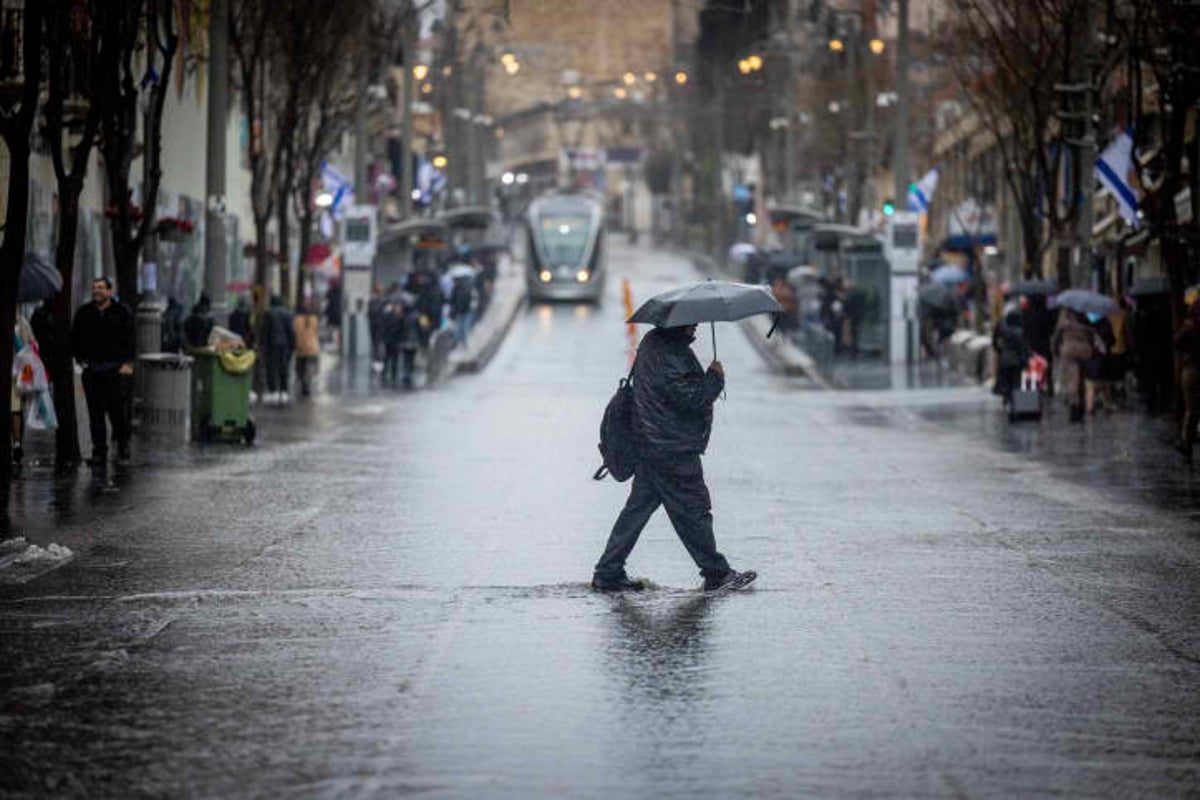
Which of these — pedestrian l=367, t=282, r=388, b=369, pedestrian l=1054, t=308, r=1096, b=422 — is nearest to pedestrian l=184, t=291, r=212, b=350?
pedestrian l=1054, t=308, r=1096, b=422

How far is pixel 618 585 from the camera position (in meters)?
14.7

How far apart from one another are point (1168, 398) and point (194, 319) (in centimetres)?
1387

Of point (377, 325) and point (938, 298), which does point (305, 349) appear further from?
point (938, 298)

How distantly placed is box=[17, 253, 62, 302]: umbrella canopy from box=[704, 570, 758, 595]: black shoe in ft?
37.8

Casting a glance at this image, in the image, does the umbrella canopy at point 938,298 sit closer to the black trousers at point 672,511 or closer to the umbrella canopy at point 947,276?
the umbrella canopy at point 947,276

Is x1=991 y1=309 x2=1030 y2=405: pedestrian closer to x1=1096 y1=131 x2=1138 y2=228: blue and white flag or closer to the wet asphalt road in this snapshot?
x1=1096 y1=131 x2=1138 y2=228: blue and white flag

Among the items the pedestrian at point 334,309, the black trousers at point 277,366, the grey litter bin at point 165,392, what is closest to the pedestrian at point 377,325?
the black trousers at point 277,366

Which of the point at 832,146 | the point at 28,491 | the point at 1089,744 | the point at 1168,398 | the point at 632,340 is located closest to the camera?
the point at 1089,744

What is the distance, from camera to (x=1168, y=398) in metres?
38.1

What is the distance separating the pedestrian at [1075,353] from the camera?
3388cm

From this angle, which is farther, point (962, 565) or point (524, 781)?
point (962, 565)

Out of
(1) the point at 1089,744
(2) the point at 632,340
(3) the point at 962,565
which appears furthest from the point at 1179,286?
(2) the point at 632,340

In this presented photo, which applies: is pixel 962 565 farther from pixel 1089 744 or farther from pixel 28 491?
pixel 28 491

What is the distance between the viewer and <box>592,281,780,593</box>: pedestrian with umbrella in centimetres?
1451
